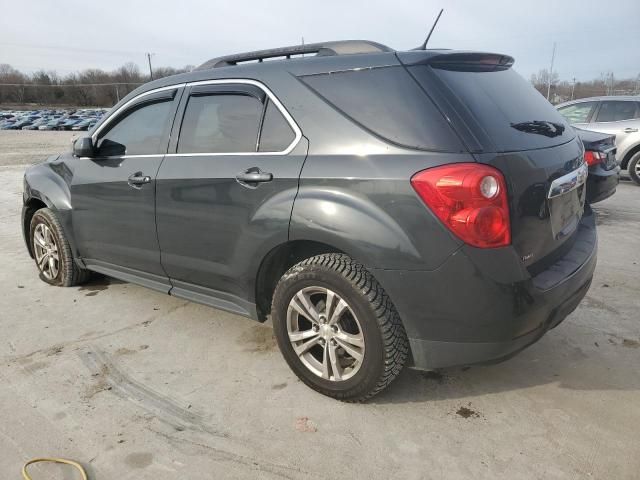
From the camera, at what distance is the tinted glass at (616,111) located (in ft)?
30.7

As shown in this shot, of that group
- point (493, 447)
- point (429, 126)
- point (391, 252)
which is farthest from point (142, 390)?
point (429, 126)

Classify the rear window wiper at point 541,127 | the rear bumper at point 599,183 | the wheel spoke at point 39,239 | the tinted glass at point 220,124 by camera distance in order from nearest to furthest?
1. the rear window wiper at point 541,127
2. the tinted glass at point 220,124
3. the wheel spoke at point 39,239
4. the rear bumper at point 599,183

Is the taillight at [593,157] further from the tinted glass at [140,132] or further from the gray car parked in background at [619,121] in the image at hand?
the tinted glass at [140,132]

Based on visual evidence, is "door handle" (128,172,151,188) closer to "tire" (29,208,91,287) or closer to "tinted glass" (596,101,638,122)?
"tire" (29,208,91,287)

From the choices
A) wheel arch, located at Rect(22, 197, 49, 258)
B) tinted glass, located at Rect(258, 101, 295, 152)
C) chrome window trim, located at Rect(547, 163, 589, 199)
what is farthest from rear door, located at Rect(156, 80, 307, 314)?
wheel arch, located at Rect(22, 197, 49, 258)

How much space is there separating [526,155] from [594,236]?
38.0 inches

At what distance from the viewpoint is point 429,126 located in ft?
7.62

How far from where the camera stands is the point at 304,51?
119 inches

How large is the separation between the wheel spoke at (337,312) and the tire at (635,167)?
8828mm

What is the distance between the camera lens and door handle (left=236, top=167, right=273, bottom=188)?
276cm

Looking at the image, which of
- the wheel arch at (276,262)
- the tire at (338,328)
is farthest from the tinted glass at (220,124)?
the tire at (338,328)

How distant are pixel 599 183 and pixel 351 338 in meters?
4.67

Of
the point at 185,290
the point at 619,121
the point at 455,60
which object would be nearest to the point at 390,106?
the point at 455,60

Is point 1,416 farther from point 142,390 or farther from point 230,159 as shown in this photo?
point 230,159
